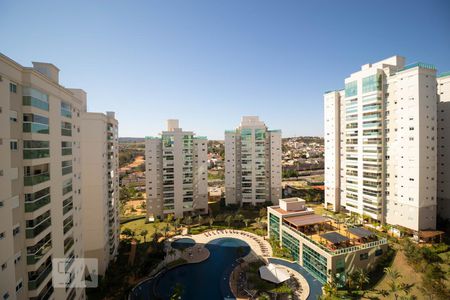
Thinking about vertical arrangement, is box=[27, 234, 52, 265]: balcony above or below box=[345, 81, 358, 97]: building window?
below

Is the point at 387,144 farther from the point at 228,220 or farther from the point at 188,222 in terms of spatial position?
the point at 188,222

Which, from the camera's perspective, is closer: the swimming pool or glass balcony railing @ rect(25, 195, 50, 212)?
glass balcony railing @ rect(25, 195, 50, 212)

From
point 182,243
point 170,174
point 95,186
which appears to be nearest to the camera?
point 95,186

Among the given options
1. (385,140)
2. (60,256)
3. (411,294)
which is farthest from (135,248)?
(385,140)

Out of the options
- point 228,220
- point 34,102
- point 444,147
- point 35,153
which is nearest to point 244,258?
point 228,220

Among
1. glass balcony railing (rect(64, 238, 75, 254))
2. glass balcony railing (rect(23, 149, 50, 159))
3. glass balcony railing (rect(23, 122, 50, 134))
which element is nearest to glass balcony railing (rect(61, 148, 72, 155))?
glass balcony railing (rect(23, 149, 50, 159))

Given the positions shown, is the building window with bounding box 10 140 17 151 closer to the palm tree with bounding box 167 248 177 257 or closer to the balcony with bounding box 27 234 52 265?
the balcony with bounding box 27 234 52 265

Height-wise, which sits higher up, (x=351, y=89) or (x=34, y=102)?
(x=351, y=89)

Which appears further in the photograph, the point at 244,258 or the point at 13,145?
the point at 244,258
